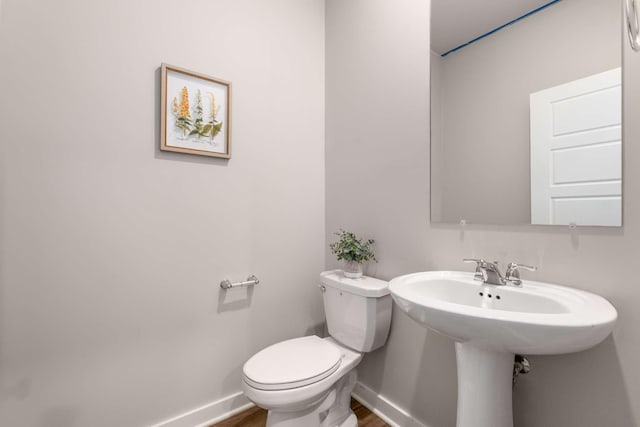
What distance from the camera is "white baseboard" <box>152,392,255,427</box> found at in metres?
1.40

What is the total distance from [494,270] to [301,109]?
4.51 feet

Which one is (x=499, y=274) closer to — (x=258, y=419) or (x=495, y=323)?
(x=495, y=323)

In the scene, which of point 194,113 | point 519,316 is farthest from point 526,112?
point 194,113

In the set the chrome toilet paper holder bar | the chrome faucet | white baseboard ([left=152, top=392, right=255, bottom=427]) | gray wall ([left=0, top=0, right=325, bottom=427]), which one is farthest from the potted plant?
white baseboard ([left=152, top=392, right=255, bottom=427])

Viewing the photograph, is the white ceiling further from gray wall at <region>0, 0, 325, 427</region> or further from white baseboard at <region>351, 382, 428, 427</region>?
white baseboard at <region>351, 382, 428, 427</region>

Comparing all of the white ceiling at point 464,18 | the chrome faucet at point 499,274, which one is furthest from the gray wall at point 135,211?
the chrome faucet at point 499,274

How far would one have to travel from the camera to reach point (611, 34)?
3.01 feet

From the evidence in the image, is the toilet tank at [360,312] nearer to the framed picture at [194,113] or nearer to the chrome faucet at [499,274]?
the chrome faucet at [499,274]

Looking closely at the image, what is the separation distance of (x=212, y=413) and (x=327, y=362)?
2.38 ft

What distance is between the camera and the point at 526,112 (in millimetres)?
1095

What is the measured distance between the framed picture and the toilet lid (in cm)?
100

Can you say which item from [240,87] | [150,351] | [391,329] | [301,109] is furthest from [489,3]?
[150,351]

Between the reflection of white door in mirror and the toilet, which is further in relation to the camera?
the toilet

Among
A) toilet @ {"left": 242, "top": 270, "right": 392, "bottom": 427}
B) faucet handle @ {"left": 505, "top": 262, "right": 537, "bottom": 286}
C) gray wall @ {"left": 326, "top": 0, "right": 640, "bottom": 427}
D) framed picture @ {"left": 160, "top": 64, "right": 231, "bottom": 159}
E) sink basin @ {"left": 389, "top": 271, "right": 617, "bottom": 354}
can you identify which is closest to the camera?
sink basin @ {"left": 389, "top": 271, "right": 617, "bottom": 354}
